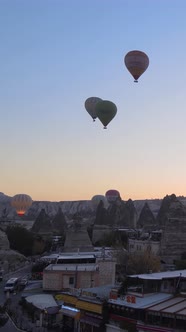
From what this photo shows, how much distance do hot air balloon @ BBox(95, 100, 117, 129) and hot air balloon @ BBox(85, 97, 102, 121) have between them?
3214 mm

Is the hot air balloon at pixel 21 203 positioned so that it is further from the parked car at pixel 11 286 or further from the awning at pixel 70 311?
the awning at pixel 70 311

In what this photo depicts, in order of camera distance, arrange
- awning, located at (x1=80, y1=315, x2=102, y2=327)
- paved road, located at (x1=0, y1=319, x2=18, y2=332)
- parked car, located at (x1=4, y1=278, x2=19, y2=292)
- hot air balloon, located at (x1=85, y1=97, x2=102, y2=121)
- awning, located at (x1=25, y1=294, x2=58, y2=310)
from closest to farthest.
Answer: awning, located at (x1=80, y1=315, x2=102, y2=327), paved road, located at (x1=0, y1=319, x2=18, y2=332), awning, located at (x1=25, y1=294, x2=58, y2=310), parked car, located at (x1=4, y1=278, x2=19, y2=292), hot air balloon, located at (x1=85, y1=97, x2=102, y2=121)

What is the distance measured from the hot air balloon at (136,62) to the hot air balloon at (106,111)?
140 inches

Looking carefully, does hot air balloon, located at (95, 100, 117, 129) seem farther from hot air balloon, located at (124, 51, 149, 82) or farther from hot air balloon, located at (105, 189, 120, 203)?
hot air balloon, located at (105, 189, 120, 203)

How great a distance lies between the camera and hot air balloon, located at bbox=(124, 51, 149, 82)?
1278 inches

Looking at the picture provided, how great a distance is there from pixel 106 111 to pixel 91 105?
4.64m

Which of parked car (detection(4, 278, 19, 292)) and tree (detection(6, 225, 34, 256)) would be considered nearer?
parked car (detection(4, 278, 19, 292))

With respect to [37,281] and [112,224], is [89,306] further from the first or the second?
[112,224]

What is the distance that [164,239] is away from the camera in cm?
4606

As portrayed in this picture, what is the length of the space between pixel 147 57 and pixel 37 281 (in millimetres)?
17600

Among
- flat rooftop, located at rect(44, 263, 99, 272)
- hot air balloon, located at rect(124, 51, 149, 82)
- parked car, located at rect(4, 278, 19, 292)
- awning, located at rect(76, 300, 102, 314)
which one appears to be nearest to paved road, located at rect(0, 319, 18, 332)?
awning, located at rect(76, 300, 102, 314)

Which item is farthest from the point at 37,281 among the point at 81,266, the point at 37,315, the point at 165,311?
the point at 165,311

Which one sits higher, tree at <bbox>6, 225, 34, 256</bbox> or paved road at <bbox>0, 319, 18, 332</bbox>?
tree at <bbox>6, 225, 34, 256</bbox>

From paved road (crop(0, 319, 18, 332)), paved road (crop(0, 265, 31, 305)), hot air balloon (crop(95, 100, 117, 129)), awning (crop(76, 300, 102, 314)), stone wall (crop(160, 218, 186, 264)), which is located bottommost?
paved road (crop(0, 319, 18, 332))
